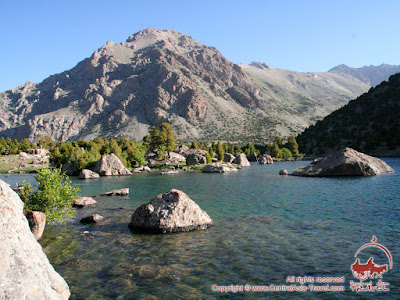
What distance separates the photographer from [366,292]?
10023 mm

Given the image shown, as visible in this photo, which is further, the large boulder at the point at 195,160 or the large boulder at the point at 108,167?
the large boulder at the point at 195,160

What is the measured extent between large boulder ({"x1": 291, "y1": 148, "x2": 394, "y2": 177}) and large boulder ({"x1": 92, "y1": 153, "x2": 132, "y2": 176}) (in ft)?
155

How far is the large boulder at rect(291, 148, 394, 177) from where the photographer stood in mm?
49469

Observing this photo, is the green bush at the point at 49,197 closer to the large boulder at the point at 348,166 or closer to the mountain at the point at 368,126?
the large boulder at the point at 348,166

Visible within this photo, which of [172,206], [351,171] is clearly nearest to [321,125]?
[351,171]

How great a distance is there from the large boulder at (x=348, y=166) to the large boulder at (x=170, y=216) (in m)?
40.5

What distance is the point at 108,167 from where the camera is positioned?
70.4 meters

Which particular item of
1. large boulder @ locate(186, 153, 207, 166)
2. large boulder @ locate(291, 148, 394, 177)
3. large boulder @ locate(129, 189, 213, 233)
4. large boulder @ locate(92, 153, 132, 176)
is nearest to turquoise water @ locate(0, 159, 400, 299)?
large boulder @ locate(129, 189, 213, 233)

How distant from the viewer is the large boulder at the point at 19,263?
6453 mm

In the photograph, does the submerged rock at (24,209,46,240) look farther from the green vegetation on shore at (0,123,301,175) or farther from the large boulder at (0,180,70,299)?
the green vegetation on shore at (0,123,301,175)

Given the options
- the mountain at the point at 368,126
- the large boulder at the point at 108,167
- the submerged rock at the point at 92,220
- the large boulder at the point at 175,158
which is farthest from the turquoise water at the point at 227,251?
the mountain at the point at 368,126

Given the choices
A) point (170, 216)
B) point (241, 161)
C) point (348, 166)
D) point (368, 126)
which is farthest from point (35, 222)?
point (368, 126)

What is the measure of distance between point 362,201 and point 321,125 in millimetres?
140000

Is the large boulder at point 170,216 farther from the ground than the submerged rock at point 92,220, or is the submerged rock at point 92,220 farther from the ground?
the large boulder at point 170,216
